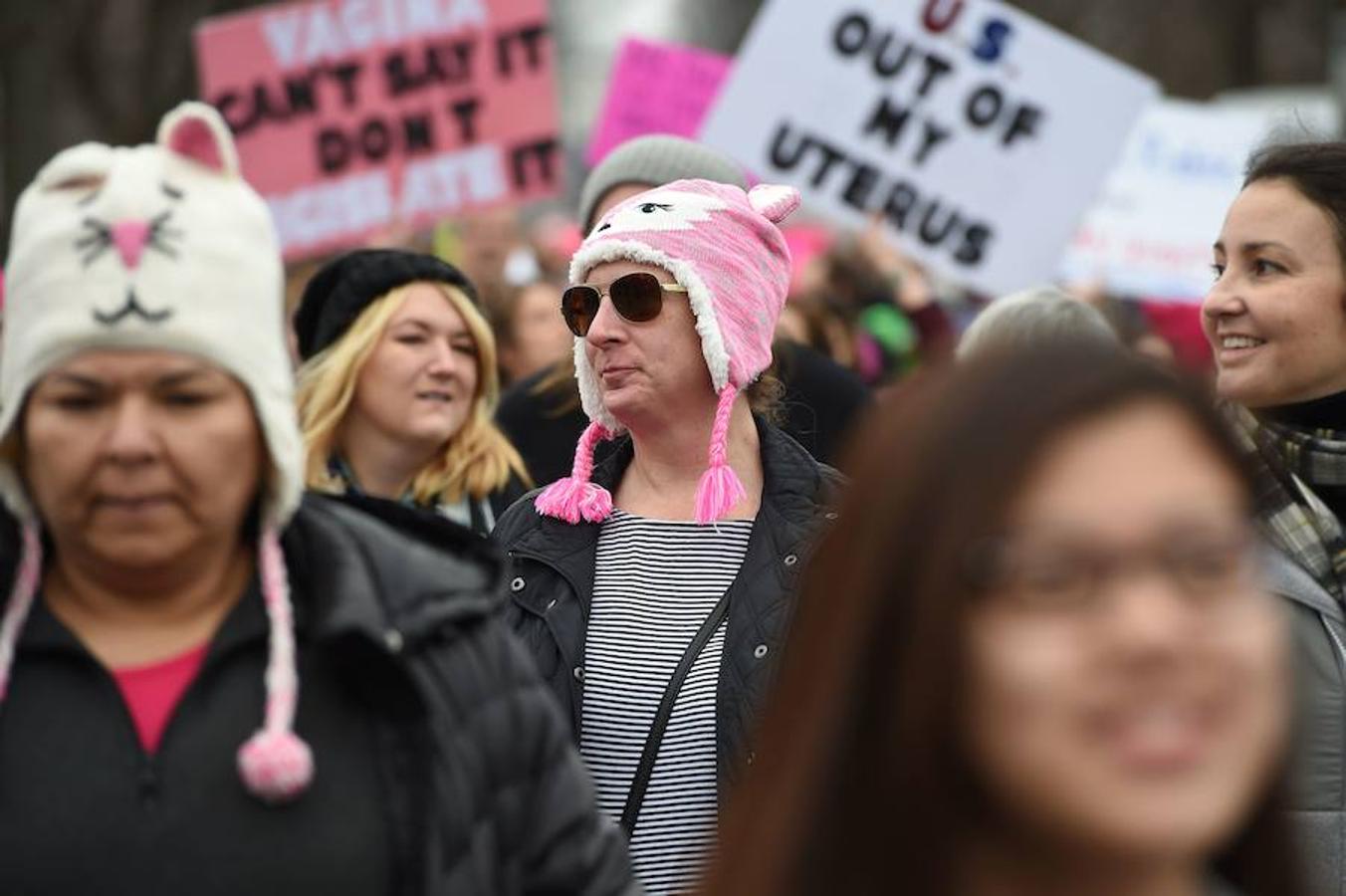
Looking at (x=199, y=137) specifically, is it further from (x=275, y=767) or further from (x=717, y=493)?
(x=717, y=493)

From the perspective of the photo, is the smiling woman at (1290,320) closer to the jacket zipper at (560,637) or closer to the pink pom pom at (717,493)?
the pink pom pom at (717,493)

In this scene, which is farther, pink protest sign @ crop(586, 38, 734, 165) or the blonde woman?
pink protest sign @ crop(586, 38, 734, 165)

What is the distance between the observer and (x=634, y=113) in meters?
9.38

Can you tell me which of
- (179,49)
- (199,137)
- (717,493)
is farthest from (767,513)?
(179,49)

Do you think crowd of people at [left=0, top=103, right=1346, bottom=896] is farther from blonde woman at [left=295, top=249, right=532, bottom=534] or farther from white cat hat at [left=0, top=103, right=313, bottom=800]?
blonde woman at [left=295, top=249, right=532, bottom=534]

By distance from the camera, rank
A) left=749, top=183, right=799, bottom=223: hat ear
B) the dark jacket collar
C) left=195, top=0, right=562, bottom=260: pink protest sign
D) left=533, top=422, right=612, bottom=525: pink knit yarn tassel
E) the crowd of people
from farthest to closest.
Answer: left=195, top=0, right=562, bottom=260: pink protest sign → left=749, top=183, right=799, bottom=223: hat ear → left=533, top=422, right=612, bottom=525: pink knit yarn tassel → the dark jacket collar → the crowd of people

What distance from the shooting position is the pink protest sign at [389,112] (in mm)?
10125

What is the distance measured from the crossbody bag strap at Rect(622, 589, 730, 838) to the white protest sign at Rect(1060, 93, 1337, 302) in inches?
318

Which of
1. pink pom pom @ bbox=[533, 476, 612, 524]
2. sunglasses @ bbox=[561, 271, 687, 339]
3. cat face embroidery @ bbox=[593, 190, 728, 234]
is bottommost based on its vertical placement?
Result: pink pom pom @ bbox=[533, 476, 612, 524]

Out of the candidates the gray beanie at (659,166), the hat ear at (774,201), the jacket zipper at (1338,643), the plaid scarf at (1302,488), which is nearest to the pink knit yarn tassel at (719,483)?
the hat ear at (774,201)

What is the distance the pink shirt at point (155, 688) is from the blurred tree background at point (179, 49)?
17.7m

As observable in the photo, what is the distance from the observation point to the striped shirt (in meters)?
4.21

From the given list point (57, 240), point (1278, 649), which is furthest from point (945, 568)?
point (57, 240)

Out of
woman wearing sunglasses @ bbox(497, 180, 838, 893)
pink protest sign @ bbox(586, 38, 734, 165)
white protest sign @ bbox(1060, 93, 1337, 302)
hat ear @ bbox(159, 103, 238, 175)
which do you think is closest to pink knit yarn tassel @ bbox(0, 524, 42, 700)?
hat ear @ bbox(159, 103, 238, 175)
